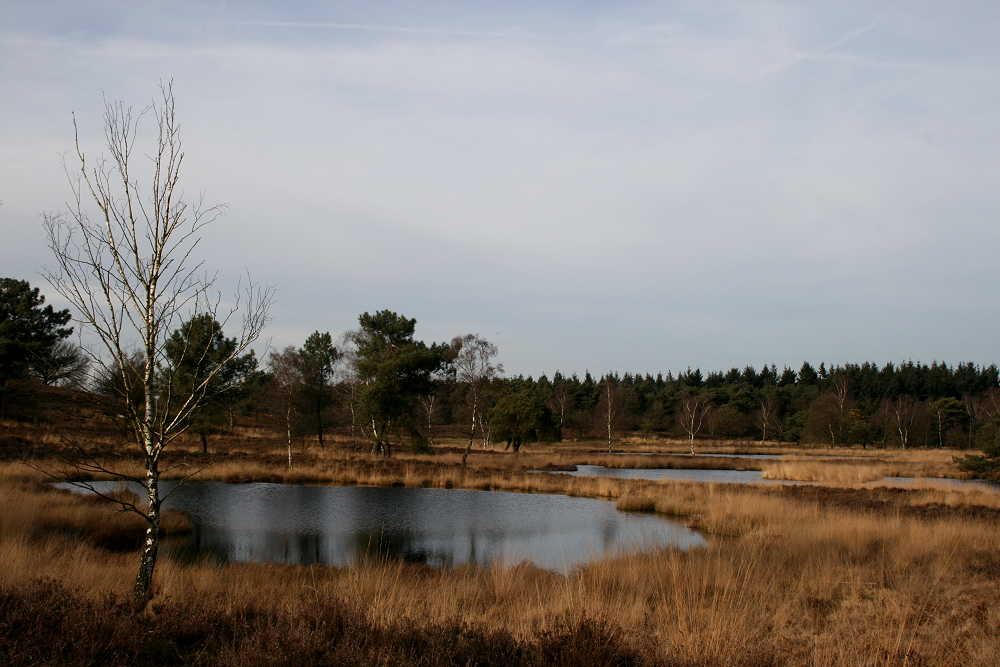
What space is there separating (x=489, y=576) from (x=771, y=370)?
140 m

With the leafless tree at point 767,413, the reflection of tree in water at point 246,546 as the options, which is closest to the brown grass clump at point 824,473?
the reflection of tree in water at point 246,546

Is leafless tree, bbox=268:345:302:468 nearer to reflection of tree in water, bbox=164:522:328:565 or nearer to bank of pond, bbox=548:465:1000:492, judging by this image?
bank of pond, bbox=548:465:1000:492

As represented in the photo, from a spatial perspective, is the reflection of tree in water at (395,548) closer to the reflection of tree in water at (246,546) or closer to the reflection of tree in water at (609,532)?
the reflection of tree in water at (246,546)

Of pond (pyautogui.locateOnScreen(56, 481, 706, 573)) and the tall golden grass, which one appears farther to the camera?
pond (pyautogui.locateOnScreen(56, 481, 706, 573))

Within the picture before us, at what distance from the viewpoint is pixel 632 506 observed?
83.5ft

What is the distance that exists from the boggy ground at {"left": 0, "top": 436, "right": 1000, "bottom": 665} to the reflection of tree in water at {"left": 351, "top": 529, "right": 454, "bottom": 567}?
2.86 metres

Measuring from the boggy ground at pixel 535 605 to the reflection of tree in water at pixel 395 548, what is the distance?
2.86m

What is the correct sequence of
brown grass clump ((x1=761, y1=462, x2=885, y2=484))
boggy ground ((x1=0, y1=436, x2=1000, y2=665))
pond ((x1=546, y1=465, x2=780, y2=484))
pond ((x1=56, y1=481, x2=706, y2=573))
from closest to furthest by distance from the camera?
boggy ground ((x1=0, y1=436, x2=1000, y2=665)), pond ((x1=56, y1=481, x2=706, y2=573)), brown grass clump ((x1=761, y1=462, x2=885, y2=484)), pond ((x1=546, y1=465, x2=780, y2=484))

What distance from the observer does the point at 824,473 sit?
35.9 meters

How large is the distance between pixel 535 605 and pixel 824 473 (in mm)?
32089

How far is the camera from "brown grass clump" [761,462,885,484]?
3460 cm

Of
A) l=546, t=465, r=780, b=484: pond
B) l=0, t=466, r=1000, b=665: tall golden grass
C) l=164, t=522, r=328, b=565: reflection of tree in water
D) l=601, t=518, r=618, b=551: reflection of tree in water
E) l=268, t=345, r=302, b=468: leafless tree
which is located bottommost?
l=546, t=465, r=780, b=484: pond

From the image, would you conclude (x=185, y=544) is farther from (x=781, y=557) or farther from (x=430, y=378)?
(x=430, y=378)

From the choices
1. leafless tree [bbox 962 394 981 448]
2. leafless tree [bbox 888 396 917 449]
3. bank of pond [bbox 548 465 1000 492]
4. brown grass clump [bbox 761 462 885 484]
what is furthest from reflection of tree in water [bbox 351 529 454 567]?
leafless tree [bbox 962 394 981 448]
